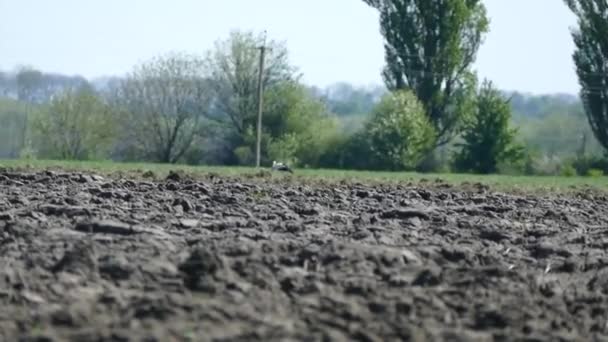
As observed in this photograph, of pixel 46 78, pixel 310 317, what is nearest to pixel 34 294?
pixel 310 317

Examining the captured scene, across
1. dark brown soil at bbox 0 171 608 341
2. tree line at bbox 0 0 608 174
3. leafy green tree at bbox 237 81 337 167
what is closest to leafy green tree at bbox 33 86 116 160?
tree line at bbox 0 0 608 174

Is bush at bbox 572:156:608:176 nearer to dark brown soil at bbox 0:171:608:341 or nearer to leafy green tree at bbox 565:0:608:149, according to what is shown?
leafy green tree at bbox 565:0:608:149

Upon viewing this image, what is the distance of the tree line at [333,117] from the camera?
62.4 meters

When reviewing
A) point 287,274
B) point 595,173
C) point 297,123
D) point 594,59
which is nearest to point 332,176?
point 595,173

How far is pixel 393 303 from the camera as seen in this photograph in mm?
10406

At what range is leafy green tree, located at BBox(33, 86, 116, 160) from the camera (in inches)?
2842

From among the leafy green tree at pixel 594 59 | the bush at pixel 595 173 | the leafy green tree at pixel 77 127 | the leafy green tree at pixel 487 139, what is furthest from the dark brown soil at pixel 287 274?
the leafy green tree at pixel 77 127

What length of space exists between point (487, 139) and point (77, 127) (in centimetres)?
2134

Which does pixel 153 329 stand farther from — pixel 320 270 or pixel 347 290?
pixel 320 270

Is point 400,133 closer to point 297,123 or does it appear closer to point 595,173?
point 297,123

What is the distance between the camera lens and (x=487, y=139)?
2514 inches

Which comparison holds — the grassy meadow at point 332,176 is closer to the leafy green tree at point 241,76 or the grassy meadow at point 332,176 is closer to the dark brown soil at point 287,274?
the dark brown soil at point 287,274

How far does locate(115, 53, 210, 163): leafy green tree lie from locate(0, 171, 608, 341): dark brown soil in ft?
171

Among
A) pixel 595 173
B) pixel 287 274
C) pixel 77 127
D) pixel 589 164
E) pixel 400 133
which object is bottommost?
pixel 287 274
